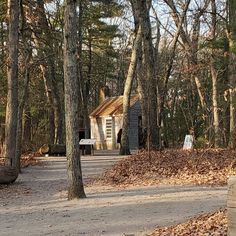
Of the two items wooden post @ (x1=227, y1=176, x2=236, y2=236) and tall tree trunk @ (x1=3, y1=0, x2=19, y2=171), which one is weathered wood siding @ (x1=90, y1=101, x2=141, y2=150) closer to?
tall tree trunk @ (x1=3, y1=0, x2=19, y2=171)

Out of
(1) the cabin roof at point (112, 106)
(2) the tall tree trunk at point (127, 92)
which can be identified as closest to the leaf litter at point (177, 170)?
(2) the tall tree trunk at point (127, 92)

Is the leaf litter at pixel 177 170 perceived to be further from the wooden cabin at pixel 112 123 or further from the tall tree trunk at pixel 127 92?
the wooden cabin at pixel 112 123

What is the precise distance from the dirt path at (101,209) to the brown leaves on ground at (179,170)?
1.17 meters

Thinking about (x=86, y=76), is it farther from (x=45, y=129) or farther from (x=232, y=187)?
(x=232, y=187)

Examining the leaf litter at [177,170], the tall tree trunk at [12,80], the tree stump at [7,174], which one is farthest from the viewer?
the tall tree trunk at [12,80]

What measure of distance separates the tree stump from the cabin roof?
26851 millimetres

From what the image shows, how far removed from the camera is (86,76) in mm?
42312

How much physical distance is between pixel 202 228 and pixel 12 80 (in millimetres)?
13794

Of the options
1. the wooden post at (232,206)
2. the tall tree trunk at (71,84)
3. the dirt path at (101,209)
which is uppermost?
the tall tree trunk at (71,84)

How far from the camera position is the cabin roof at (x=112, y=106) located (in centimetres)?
4441

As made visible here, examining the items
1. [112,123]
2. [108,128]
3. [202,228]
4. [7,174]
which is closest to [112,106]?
[112,123]

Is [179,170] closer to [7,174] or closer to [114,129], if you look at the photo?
[7,174]

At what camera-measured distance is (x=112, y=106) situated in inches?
1807

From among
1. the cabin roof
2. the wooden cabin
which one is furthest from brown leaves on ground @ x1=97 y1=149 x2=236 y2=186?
the cabin roof
